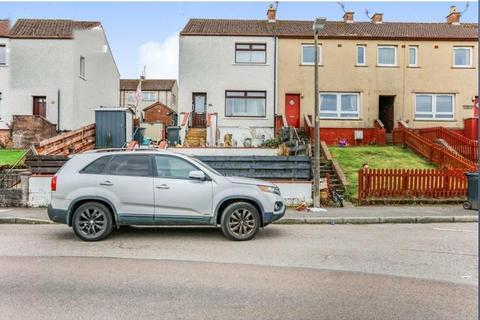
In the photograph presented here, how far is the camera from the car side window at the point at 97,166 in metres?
8.65

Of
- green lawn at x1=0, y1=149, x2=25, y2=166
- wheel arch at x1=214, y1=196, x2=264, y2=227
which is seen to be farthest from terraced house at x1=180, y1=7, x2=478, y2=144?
wheel arch at x1=214, y1=196, x2=264, y2=227

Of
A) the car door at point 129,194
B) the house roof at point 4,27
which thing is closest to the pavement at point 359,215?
the car door at point 129,194

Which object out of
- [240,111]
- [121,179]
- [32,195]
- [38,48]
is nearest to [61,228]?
[121,179]

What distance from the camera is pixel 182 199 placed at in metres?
8.51

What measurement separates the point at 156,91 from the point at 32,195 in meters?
47.7

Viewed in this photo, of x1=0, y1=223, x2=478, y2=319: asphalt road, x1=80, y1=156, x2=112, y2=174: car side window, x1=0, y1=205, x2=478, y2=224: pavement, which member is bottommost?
x1=0, y1=223, x2=478, y2=319: asphalt road

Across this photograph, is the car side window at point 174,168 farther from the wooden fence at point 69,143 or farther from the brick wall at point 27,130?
the brick wall at point 27,130

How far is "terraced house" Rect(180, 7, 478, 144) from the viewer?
26500 millimetres

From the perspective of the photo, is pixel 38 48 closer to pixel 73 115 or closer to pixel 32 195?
pixel 73 115

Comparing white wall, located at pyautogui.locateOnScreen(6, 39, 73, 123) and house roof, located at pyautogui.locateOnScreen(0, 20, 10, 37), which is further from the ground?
house roof, located at pyautogui.locateOnScreen(0, 20, 10, 37)

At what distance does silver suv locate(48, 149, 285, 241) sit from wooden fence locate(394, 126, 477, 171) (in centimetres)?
1062

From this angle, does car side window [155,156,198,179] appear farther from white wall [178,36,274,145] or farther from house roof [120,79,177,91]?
house roof [120,79,177,91]

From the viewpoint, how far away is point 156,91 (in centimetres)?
5959

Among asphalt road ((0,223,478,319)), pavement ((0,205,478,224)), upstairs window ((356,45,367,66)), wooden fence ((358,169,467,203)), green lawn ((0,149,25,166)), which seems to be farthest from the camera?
upstairs window ((356,45,367,66))
